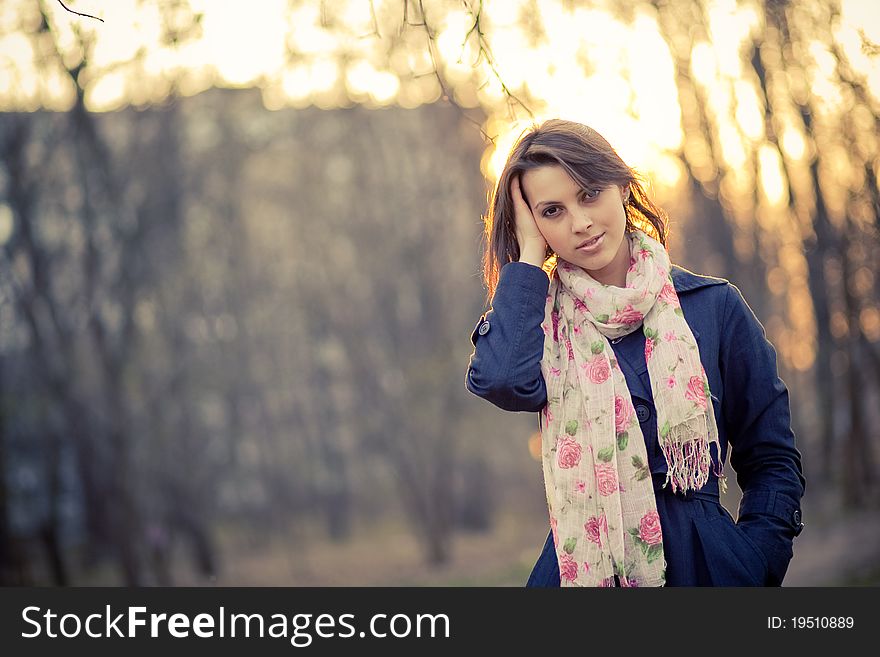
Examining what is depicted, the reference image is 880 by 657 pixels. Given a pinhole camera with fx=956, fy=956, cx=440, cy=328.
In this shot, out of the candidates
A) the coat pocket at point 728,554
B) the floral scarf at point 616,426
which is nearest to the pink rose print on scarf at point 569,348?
the floral scarf at point 616,426

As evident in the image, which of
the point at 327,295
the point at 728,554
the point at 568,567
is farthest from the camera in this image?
the point at 327,295

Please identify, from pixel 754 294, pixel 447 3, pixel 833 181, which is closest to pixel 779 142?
pixel 833 181

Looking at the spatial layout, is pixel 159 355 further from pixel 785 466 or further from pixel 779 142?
pixel 785 466

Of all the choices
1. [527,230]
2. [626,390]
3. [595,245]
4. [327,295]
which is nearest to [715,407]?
[626,390]

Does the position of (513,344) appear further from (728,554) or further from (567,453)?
A: (728,554)

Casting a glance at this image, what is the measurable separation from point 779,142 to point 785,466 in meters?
10.2

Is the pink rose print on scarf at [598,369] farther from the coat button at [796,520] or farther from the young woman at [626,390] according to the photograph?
the coat button at [796,520]

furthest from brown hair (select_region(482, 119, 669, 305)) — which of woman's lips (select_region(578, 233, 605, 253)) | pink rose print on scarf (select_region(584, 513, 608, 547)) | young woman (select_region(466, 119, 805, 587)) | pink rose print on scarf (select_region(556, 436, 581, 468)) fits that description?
pink rose print on scarf (select_region(584, 513, 608, 547))

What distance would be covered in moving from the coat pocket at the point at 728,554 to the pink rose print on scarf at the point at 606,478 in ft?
0.69

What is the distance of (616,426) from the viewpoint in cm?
229

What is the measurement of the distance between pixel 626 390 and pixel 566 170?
0.55m

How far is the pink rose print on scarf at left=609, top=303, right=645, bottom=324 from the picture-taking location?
2336 millimetres

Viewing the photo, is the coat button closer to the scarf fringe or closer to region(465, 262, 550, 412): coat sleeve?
the scarf fringe
